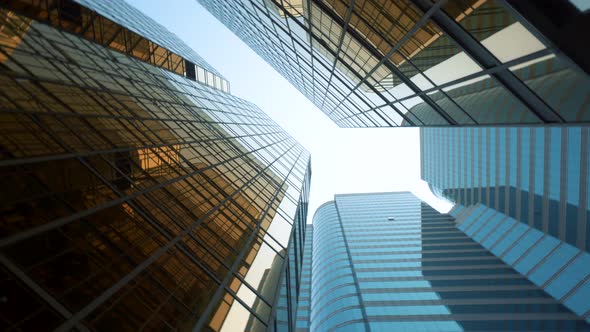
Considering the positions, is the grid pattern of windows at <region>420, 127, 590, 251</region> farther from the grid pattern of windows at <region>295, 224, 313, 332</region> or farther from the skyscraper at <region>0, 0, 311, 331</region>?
the skyscraper at <region>0, 0, 311, 331</region>

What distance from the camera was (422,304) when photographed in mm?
36156

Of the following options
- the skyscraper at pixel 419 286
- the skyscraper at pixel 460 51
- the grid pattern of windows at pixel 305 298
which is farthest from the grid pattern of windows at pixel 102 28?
the skyscraper at pixel 419 286

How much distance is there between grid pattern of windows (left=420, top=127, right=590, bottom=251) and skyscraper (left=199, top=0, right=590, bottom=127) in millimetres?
27850

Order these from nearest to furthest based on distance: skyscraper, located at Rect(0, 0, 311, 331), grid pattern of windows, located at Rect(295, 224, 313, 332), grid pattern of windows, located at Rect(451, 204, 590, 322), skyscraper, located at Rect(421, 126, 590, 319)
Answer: skyscraper, located at Rect(0, 0, 311, 331) < grid pattern of windows, located at Rect(451, 204, 590, 322) < skyscraper, located at Rect(421, 126, 590, 319) < grid pattern of windows, located at Rect(295, 224, 313, 332)

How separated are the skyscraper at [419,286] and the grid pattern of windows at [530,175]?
6.59m

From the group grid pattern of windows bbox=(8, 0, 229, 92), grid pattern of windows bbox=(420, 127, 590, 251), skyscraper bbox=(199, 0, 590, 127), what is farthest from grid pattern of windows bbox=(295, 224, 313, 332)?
grid pattern of windows bbox=(420, 127, 590, 251)

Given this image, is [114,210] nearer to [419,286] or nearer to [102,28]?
[102,28]

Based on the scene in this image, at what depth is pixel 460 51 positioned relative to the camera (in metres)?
7.96

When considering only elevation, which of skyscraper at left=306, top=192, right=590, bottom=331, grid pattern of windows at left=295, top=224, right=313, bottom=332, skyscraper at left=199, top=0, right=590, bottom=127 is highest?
skyscraper at left=199, top=0, right=590, bottom=127

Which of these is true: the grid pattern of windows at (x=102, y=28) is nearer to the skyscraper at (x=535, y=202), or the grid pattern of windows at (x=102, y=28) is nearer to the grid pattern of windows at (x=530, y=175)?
the grid pattern of windows at (x=530, y=175)

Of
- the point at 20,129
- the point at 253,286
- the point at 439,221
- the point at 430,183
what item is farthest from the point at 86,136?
the point at 430,183

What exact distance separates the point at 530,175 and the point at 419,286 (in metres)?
19.1

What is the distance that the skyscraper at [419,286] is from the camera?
32.8 metres

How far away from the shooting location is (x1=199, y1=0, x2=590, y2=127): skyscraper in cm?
553
